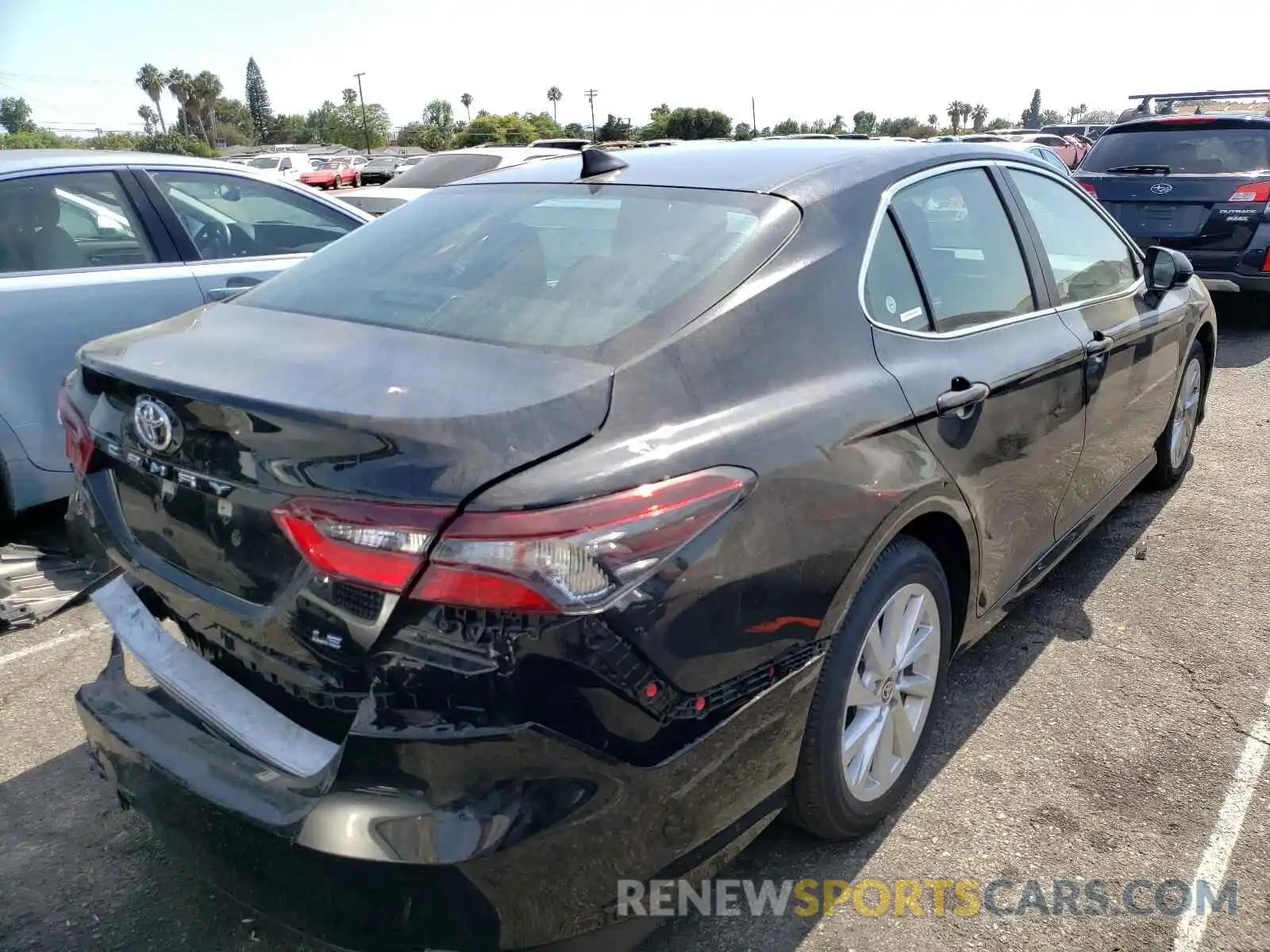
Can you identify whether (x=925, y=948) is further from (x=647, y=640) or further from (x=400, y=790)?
(x=400, y=790)

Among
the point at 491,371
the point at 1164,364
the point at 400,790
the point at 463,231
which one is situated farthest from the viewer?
the point at 1164,364

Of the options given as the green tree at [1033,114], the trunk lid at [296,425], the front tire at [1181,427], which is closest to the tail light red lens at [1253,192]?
the front tire at [1181,427]

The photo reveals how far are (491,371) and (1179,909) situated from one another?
2.01 metres

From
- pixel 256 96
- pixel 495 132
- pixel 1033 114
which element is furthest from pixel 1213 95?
pixel 256 96

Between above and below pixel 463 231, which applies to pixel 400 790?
below

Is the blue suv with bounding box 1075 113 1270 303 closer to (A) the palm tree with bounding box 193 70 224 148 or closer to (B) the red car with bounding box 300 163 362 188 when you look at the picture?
(B) the red car with bounding box 300 163 362 188

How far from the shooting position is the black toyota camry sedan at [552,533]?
163 cm

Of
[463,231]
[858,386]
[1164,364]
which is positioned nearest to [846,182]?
[858,386]

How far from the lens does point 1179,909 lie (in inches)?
90.9

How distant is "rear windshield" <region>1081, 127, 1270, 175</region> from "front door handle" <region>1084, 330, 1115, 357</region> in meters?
6.01

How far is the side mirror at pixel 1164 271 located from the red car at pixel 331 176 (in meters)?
30.1

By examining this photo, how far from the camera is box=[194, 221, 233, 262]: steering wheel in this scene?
4.70 meters

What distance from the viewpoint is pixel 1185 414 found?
4.84 metres

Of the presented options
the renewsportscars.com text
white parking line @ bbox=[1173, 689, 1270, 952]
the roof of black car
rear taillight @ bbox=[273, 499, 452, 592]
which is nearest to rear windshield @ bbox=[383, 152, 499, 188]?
the roof of black car
